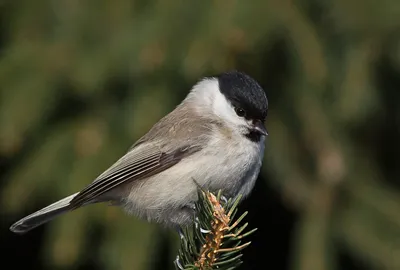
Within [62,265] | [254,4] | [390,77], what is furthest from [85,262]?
[390,77]

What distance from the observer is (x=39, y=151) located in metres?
2.73

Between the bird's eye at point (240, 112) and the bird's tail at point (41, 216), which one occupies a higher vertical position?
the bird's eye at point (240, 112)

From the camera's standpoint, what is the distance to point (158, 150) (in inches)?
101

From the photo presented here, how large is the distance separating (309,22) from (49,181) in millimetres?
1158

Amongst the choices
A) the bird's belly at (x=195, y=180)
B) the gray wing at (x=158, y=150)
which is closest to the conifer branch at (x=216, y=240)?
the bird's belly at (x=195, y=180)

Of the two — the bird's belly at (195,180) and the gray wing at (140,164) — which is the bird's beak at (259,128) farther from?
the gray wing at (140,164)

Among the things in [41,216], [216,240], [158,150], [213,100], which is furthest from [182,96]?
[216,240]

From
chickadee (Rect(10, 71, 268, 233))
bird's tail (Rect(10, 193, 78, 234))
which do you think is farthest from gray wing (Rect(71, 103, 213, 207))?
bird's tail (Rect(10, 193, 78, 234))

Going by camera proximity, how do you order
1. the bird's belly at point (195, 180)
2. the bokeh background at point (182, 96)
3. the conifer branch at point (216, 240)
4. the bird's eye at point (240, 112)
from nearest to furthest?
the conifer branch at point (216, 240), the bird's belly at point (195, 180), the bird's eye at point (240, 112), the bokeh background at point (182, 96)

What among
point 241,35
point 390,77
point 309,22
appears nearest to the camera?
point 241,35

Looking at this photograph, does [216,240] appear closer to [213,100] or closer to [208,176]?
[208,176]

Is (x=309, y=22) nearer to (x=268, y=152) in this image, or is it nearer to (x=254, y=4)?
(x=254, y=4)

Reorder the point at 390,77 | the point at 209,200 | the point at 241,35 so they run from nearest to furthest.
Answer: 1. the point at 209,200
2. the point at 241,35
3. the point at 390,77

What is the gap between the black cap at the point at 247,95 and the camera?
244cm
